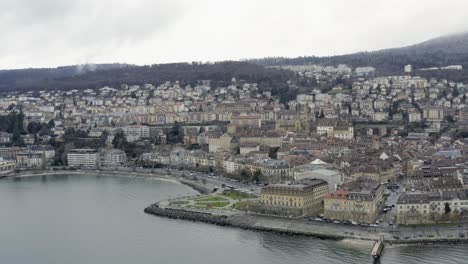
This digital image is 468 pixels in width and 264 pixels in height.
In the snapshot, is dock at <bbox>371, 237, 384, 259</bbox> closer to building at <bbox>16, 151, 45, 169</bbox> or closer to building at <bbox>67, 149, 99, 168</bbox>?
building at <bbox>67, 149, 99, 168</bbox>

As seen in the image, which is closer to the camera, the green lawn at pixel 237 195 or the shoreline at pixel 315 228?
the shoreline at pixel 315 228

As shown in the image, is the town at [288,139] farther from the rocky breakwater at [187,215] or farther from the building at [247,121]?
the rocky breakwater at [187,215]

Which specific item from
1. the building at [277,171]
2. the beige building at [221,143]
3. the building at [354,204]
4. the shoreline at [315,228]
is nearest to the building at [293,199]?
the shoreline at [315,228]

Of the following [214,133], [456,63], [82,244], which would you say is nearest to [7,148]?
[214,133]

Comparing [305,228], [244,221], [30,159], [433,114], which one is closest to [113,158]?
[30,159]

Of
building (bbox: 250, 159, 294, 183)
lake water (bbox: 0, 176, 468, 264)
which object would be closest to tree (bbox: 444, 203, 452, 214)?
lake water (bbox: 0, 176, 468, 264)

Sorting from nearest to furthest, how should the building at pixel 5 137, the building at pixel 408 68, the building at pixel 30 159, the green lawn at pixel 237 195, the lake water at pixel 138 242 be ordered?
the lake water at pixel 138 242
the green lawn at pixel 237 195
the building at pixel 30 159
the building at pixel 5 137
the building at pixel 408 68

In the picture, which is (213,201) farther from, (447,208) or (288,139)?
(288,139)
